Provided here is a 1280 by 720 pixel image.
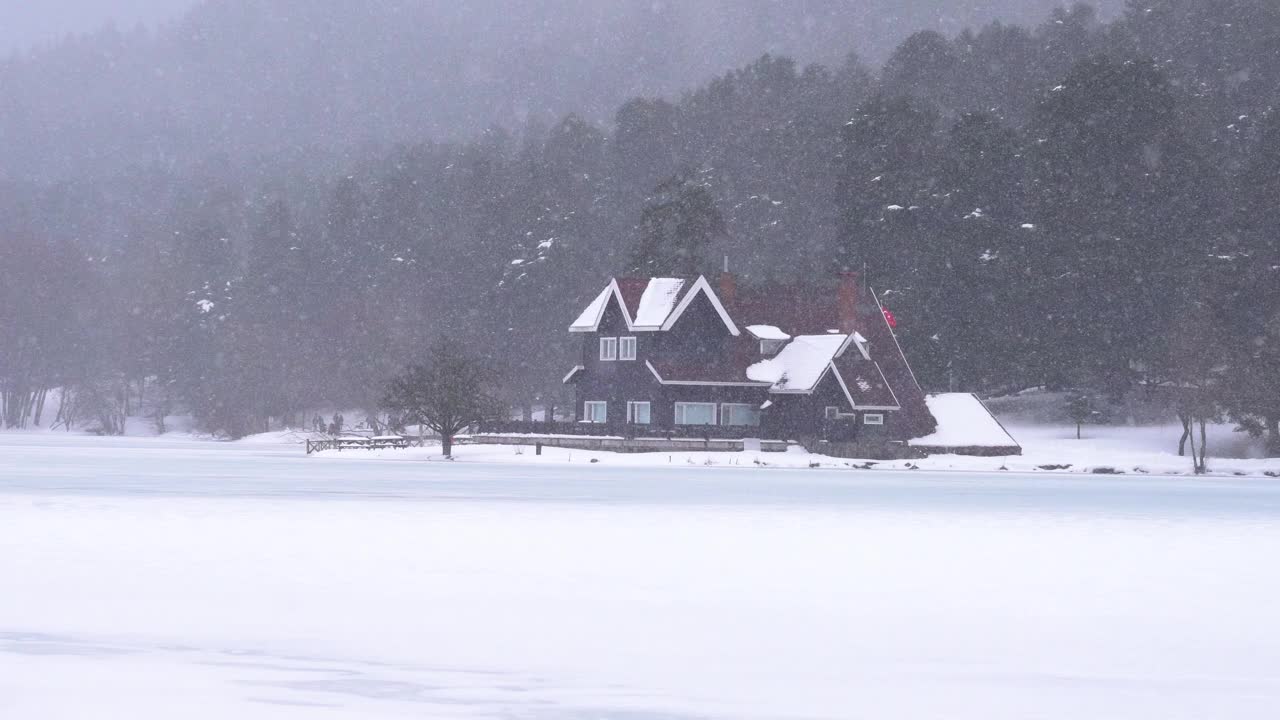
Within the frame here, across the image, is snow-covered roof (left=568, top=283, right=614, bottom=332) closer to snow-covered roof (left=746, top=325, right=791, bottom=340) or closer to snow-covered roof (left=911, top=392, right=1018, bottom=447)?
snow-covered roof (left=746, top=325, right=791, bottom=340)

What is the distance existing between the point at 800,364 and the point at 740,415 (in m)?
3.59

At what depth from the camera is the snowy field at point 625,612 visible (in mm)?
12148

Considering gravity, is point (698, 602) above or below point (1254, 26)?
below

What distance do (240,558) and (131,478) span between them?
24.2 meters

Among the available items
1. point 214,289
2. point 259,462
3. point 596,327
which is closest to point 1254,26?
point 596,327

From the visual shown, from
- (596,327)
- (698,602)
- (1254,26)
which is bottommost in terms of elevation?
(698,602)

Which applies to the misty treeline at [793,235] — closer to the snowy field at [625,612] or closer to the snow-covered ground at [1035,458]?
the snow-covered ground at [1035,458]

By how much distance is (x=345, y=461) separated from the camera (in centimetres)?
6262

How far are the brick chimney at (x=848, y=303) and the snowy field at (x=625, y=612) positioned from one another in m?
41.8

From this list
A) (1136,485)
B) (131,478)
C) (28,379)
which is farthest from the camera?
(28,379)

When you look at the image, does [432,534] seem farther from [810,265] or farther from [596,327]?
[810,265]

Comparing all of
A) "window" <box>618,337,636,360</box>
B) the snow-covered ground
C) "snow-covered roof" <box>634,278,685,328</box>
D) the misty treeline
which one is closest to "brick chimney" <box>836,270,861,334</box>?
the misty treeline

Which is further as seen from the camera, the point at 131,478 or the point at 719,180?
the point at 719,180

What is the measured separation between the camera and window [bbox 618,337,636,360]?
2901 inches
